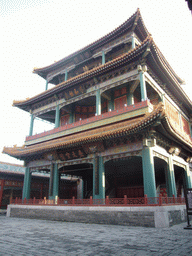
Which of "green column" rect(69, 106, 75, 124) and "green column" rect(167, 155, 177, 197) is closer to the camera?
"green column" rect(167, 155, 177, 197)

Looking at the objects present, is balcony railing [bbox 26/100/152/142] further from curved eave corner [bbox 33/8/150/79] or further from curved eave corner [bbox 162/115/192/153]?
curved eave corner [bbox 33/8/150/79]

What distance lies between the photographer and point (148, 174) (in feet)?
37.6

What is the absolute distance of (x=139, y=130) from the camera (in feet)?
37.3

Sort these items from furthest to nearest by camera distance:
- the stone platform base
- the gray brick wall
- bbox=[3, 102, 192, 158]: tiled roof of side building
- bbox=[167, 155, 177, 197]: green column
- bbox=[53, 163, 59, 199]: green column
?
bbox=[53, 163, 59, 199]: green column
bbox=[167, 155, 177, 197]: green column
bbox=[3, 102, 192, 158]: tiled roof of side building
the gray brick wall
the stone platform base

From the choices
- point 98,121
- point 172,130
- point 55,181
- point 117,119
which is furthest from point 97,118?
point 55,181

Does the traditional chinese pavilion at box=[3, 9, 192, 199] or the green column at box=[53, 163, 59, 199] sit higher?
the traditional chinese pavilion at box=[3, 9, 192, 199]

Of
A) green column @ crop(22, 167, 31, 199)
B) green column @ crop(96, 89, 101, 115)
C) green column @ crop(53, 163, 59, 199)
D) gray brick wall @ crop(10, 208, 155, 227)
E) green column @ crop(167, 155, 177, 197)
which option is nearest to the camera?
gray brick wall @ crop(10, 208, 155, 227)

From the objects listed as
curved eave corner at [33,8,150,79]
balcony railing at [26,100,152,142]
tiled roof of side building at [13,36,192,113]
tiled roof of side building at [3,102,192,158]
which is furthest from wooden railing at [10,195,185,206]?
curved eave corner at [33,8,150,79]

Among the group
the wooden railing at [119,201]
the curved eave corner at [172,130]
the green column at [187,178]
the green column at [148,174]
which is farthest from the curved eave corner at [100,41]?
the wooden railing at [119,201]

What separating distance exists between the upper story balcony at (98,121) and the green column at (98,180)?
8.62 feet

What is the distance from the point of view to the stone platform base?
986 cm

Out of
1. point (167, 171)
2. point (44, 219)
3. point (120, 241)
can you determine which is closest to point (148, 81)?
point (167, 171)

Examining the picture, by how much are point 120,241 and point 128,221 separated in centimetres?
420

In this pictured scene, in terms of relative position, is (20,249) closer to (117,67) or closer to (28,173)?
(117,67)
